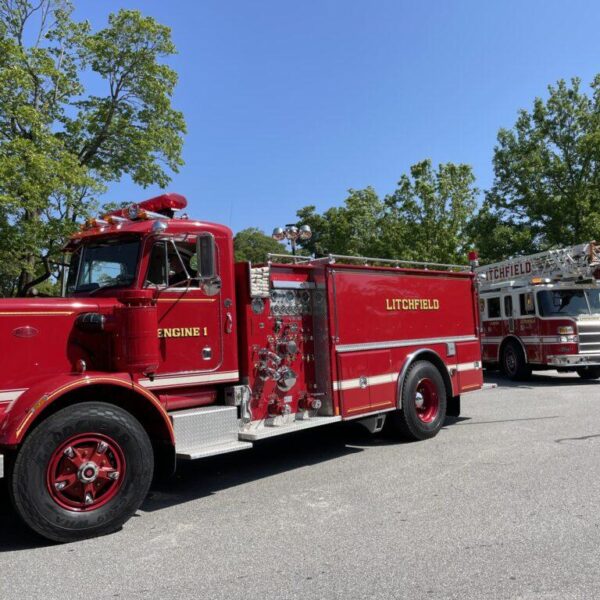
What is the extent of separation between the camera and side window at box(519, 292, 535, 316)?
14484 mm

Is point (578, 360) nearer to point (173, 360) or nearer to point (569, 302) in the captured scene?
point (569, 302)

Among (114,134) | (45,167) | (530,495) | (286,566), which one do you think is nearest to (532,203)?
(114,134)

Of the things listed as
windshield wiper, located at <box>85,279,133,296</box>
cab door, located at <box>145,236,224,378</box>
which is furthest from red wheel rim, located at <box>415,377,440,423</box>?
windshield wiper, located at <box>85,279,133,296</box>

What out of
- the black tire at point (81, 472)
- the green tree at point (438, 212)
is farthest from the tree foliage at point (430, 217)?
the black tire at point (81, 472)

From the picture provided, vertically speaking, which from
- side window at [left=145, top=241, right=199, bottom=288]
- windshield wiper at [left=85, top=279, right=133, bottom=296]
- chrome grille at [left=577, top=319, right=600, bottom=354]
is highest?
side window at [left=145, top=241, right=199, bottom=288]

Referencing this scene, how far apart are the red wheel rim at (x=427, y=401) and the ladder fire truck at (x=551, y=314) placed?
700 centimetres

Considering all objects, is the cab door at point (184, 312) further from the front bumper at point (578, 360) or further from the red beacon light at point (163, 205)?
the front bumper at point (578, 360)

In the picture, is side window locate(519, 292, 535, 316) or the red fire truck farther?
side window locate(519, 292, 535, 316)

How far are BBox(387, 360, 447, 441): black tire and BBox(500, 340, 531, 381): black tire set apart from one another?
25.1 feet

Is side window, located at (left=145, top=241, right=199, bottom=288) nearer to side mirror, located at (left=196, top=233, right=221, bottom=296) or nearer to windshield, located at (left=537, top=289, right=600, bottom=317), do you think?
side mirror, located at (left=196, top=233, right=221, bottom=296)

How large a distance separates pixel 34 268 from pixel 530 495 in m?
13.8

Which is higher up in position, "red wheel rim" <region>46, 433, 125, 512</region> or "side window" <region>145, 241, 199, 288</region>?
"side window" <region>145, 241, 199, 288</region>

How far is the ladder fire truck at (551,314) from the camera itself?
44.7 feet

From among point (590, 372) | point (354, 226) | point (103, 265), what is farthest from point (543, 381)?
point (354, 226)
